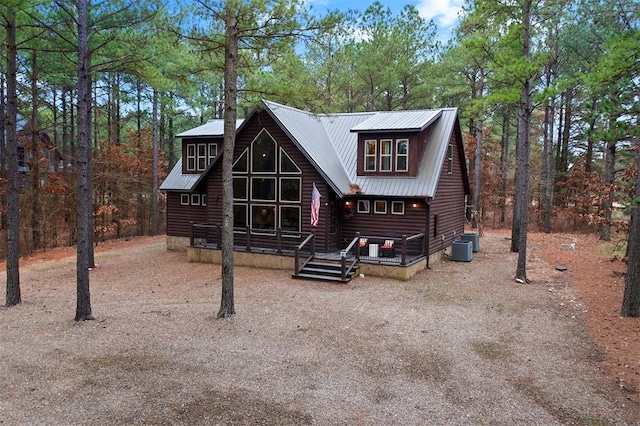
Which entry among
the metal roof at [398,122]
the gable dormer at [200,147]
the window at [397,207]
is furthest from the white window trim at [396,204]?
the gable dormer at [200,147]

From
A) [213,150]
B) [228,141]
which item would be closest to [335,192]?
[228,141]

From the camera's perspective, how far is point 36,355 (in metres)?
7.25

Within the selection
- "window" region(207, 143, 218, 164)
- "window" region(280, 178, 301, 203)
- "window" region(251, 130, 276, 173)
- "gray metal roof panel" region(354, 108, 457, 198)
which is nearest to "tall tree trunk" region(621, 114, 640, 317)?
"gray metal roof panel" region(354, 108, 457, 198)

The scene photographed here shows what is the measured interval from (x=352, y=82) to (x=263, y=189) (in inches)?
514

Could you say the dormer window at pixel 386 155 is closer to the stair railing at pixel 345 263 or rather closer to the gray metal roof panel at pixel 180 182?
the stair railing at pixel 345 263

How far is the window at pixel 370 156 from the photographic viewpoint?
53.3ft

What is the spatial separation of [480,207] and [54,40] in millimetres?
25065

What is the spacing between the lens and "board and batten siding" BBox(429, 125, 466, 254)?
53.2 ft

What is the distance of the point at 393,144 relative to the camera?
15930 mm

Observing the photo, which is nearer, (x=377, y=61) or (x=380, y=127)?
(x=380, y=127)

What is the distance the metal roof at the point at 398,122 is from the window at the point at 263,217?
14.5ft

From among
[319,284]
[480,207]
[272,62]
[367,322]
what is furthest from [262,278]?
[480,207]

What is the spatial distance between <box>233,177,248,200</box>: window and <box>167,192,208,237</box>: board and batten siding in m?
3.29

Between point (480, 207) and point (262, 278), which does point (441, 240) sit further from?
point (480, 207)
